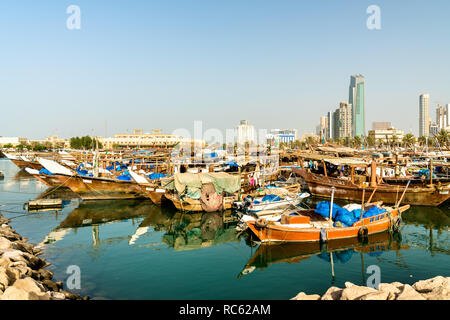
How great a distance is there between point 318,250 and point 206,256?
6652mm

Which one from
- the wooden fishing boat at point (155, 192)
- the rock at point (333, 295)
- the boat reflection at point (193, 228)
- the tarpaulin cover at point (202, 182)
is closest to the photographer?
the rock at point (333, 295)

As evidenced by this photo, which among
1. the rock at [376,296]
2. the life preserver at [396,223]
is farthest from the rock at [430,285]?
the life preserver at [396,223]

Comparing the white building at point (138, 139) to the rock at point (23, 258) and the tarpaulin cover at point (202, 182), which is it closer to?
the tarpaulin cover at point (202, 182)

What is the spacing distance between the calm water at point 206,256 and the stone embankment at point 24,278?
96 centimetres

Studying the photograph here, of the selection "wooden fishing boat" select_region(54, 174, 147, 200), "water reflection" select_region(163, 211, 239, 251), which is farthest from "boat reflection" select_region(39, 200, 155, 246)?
"water reflection" select_region(163, 211, 239, 251)

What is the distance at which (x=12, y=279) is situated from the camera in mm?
11266

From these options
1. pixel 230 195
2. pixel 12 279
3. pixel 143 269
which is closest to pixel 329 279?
pixel 143 269

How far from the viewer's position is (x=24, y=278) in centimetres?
1128

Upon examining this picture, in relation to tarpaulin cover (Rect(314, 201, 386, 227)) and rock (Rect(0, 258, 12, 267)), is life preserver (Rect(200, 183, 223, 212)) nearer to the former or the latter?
tarpaulin cover (Rect(314, 201, 386, 227))

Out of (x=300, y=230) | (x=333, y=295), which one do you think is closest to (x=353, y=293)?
(x=333, y=295)

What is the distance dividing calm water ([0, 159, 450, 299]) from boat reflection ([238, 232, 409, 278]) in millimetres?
56

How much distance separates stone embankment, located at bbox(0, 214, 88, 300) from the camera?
9.88 meters

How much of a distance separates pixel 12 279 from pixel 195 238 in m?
12.1

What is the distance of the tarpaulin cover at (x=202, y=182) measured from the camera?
90.7 feet
